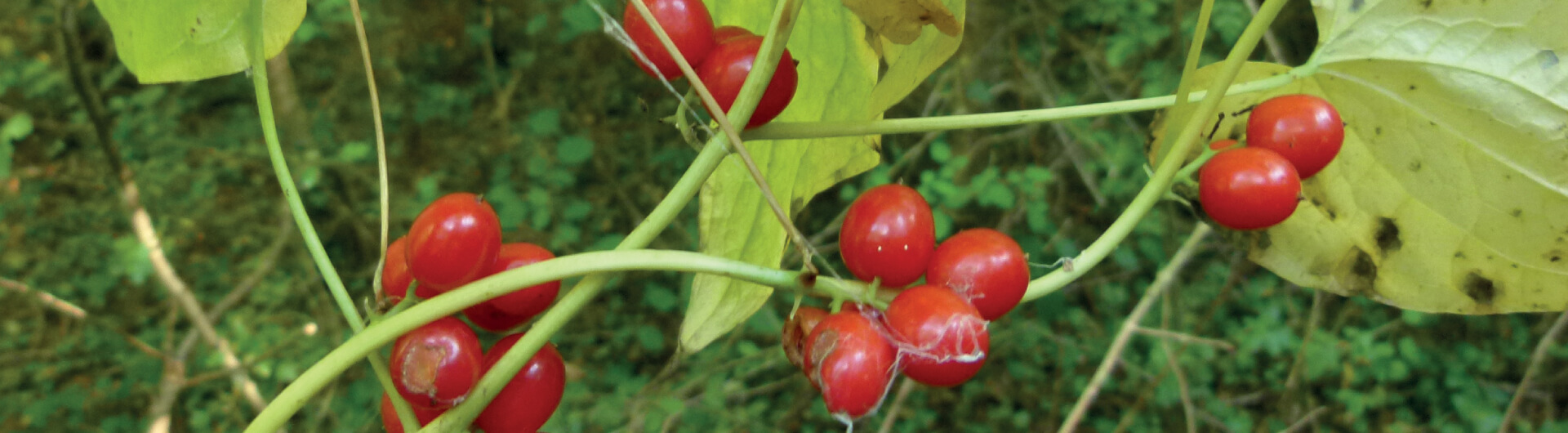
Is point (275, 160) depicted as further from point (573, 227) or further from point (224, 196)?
point (224, 196)

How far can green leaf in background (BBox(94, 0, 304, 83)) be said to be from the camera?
1.52ft

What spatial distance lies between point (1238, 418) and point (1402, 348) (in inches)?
14.5

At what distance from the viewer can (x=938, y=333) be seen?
1.15 feet

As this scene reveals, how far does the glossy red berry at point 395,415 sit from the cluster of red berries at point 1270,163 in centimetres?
42

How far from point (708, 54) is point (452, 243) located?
6.1 inches

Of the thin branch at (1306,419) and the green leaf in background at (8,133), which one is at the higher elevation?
the green leaf in background at (8,133)

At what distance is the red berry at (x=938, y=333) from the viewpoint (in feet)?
1.16

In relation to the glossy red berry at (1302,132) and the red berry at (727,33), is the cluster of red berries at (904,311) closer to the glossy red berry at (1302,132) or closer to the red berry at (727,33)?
the red berry at (727,33)

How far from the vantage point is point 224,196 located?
245 centimetres

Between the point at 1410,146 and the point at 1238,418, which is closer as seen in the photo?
the point at 1410,146

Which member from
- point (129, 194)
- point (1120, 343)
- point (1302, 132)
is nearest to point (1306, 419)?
point (1120, 343)

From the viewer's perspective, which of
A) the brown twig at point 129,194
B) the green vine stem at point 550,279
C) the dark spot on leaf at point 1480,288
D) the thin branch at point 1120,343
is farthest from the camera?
the brown twig at point 129,194

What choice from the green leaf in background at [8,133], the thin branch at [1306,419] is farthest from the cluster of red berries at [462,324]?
the green leaf in background at [8,133]

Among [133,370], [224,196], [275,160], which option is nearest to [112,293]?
[224,196]
